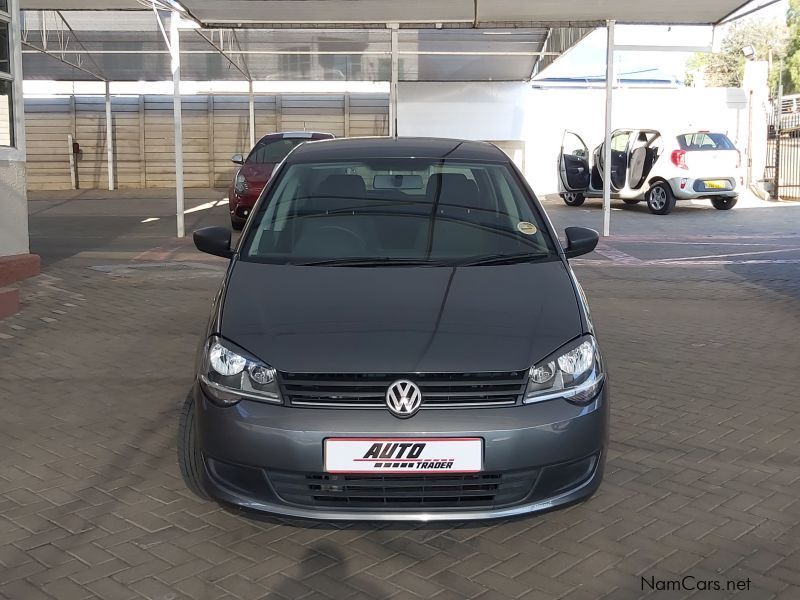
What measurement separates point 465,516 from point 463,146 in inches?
99.9

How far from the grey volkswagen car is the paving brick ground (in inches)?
8.9

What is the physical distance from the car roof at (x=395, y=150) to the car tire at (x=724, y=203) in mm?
16036

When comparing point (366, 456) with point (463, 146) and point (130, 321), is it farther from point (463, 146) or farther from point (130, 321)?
point (130, 321)

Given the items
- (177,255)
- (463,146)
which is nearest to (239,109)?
(177,255)

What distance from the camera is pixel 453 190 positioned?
4.88 metres

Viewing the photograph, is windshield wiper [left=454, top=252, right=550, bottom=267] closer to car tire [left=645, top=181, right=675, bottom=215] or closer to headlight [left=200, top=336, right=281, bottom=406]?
headlight [left=200, top=336, right=281, bottom=406]

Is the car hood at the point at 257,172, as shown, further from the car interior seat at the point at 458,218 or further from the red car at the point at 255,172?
the car interior seat at the point at 458,218

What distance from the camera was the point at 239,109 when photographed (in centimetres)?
2692

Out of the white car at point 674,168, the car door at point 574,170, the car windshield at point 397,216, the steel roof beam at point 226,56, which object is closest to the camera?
the car windshield at point 397,216

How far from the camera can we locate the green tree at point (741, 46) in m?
72.1

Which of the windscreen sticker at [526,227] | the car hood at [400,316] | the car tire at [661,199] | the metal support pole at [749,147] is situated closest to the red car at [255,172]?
the car tire at [661,199]

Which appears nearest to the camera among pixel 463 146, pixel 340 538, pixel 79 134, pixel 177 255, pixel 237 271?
pixel 340 538

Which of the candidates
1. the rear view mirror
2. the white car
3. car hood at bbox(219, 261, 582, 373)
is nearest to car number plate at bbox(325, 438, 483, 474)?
car hood at bbox(219, 261, 582, 373)

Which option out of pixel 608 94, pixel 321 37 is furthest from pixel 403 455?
pixel 321 37
